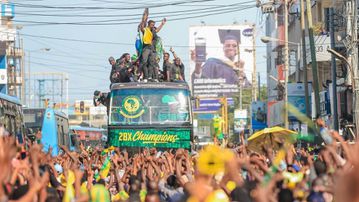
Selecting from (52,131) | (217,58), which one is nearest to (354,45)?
(52,131)

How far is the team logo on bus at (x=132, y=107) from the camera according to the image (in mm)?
26891

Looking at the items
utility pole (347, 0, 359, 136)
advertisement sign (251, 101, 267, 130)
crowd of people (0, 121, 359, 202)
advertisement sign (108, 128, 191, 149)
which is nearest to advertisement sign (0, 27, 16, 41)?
advertisement sign (251, 101, 267, 130)

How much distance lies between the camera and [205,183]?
689 cm

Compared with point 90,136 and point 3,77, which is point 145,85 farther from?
point 90,136

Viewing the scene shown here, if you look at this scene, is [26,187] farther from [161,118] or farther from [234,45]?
[234,45]

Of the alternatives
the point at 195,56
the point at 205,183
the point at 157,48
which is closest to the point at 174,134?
the point at 157,48

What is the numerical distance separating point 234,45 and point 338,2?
365 feet

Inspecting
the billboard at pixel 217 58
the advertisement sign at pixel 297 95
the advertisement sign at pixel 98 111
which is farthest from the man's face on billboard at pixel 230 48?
the advertisement sign at pixel 297 95

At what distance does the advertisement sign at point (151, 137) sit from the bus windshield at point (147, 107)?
0.23m

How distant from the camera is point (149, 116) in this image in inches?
1056

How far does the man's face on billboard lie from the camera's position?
146 metres

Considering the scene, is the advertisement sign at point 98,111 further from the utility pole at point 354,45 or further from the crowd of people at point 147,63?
the utility pole at point 354,45

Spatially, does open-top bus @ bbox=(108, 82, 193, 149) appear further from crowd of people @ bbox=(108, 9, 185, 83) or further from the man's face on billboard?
the man's face on billboard

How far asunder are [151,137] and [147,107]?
0.85m
